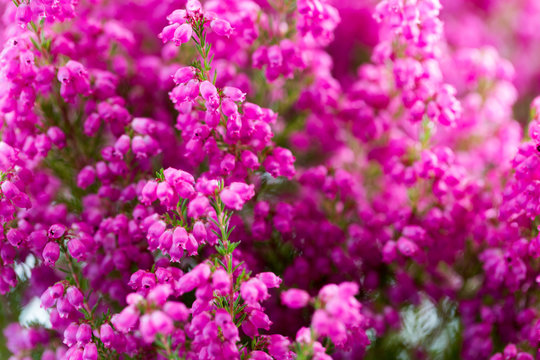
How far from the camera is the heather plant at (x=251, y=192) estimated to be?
1131 mm

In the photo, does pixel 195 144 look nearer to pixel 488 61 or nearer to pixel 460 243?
pixel 460 243

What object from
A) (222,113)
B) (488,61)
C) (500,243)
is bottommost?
(500,243)

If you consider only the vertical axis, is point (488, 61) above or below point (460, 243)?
above

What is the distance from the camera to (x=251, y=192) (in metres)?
1.14

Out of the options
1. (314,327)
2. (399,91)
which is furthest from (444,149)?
(314,327)

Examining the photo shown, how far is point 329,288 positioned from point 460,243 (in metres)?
0.67

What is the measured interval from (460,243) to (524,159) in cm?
36

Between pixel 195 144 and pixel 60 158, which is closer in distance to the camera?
pixel 195 144

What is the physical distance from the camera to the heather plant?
1.13 meters

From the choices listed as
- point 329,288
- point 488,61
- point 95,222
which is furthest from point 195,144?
point 488,61

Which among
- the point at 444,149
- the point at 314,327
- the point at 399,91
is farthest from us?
the point at 399,91

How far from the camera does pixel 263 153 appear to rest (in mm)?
1332

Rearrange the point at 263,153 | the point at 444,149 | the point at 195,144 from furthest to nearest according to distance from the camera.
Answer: the point at 444,149
the point at 263,153
the point at 195,144

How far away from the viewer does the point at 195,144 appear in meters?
1.22
